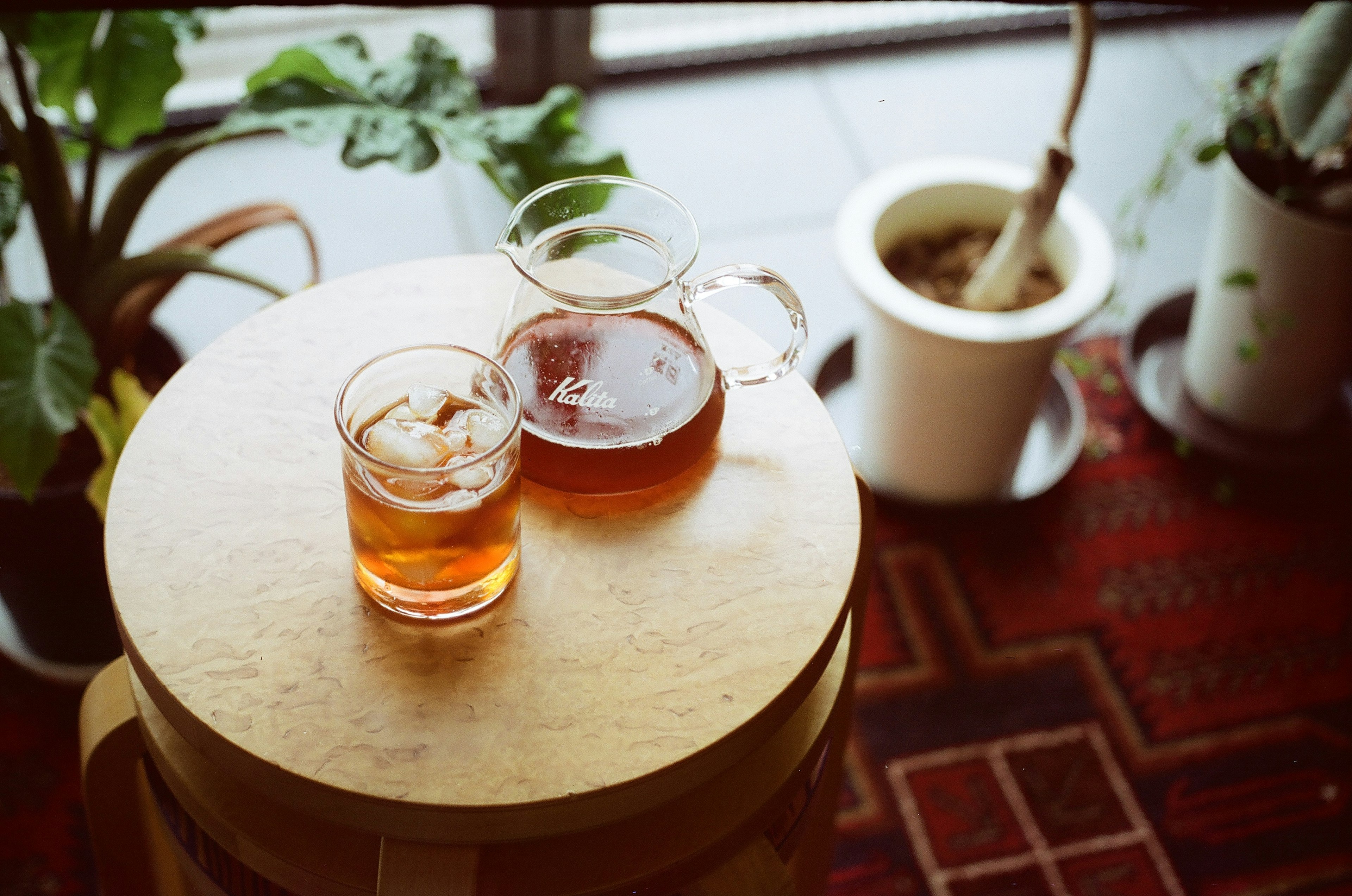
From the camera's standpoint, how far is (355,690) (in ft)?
2.57

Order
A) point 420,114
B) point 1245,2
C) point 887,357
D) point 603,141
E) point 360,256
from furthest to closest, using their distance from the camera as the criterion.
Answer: point 603,141 < point 360,256 < point 887,357 < point 420,114 < point 1245,2

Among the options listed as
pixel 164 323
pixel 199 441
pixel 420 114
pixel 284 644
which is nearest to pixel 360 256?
pixel 164 323

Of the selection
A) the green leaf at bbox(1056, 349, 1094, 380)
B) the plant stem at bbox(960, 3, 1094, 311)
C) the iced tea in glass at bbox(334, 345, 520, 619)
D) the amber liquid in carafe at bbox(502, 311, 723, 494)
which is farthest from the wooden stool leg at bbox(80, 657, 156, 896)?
the green leaf at bbox(1056, 349, 1094, 380)

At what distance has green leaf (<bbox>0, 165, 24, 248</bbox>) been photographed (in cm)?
128

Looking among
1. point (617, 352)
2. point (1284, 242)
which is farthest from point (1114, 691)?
point (617, 352)

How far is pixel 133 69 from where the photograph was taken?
4.31 feet

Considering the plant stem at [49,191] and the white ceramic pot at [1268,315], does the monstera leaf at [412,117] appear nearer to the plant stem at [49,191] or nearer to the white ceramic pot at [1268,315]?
the plant stem at [49,191]

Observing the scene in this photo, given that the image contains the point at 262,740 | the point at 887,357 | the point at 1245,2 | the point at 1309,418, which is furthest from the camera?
the point at 1309,418

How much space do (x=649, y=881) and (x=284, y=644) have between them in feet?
0.94

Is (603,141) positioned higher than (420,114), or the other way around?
(420,114)

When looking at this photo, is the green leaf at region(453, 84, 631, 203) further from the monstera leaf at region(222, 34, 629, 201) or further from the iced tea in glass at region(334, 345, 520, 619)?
the iced tea in glass at region(334, 345, 520, 619)

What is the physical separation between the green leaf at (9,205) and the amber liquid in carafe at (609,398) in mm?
711

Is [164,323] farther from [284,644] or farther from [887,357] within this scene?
[284,644]

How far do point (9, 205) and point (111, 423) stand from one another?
269 millimetres
